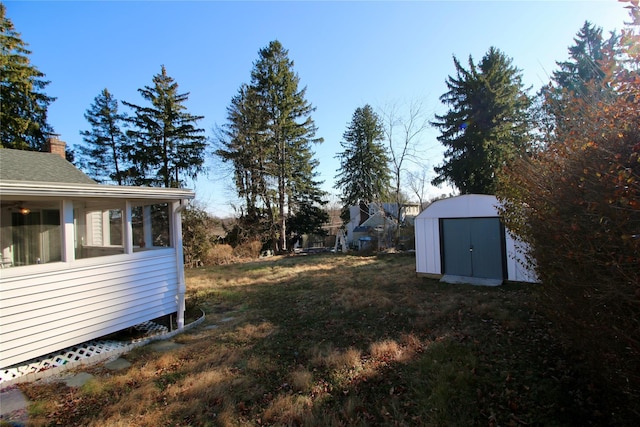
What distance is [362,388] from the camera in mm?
3654

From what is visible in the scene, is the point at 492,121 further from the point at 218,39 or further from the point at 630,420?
the point at 630,420

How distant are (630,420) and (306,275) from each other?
32.6 feet

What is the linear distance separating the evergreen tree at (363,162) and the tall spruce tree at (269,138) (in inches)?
366

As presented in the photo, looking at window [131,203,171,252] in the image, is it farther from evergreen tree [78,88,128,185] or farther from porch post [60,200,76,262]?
evergreen tree [78,88,128,185]

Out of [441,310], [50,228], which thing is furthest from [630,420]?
[50,228]

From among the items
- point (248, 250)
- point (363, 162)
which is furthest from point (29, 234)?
A: point (363, 162)

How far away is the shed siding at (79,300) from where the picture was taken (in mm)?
3994

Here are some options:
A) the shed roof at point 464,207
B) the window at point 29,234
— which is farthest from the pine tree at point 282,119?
the window at point 29,234

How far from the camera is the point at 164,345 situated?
537 centimetres

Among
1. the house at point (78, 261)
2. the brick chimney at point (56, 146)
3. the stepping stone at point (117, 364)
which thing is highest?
the brick chimney at point (56, 146)

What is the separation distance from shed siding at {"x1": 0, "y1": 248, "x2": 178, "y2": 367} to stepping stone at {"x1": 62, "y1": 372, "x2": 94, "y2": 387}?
19.6 inches

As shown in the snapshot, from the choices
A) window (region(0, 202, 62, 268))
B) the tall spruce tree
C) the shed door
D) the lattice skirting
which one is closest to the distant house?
the tall spruce tree

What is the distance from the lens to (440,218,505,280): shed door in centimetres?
850

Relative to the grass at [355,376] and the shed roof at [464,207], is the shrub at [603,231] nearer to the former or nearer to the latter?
the grass at [355,376]
